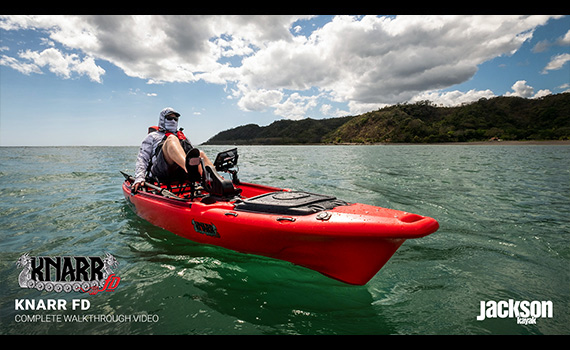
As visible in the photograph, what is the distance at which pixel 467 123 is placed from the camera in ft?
342

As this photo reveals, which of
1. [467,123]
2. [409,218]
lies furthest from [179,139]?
[467,123]

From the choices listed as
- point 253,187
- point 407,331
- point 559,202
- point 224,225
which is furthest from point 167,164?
point 559,202

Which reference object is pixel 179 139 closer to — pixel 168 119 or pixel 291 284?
pixel 168 119

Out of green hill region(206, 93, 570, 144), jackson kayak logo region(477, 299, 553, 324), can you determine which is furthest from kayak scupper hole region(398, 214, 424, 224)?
green hill region(206, 93, 570, 144)

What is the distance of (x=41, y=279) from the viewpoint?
13.1ft

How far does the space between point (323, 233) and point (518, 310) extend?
98.8 inches

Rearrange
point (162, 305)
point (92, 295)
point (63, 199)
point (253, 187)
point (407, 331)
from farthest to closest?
point (63, 199) < point (253, 187) < point (92, 295) < point (162, 305) < point (407, 331)

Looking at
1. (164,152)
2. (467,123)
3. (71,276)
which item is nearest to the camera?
(71,276)

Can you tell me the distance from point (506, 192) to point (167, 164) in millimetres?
11536

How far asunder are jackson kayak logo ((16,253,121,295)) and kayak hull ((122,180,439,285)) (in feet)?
5.11

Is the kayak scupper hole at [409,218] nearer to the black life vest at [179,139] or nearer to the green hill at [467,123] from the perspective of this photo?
the black life vest at [179,139]

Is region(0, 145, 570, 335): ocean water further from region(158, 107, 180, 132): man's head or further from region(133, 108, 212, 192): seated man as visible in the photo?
region(158, 107, 180, 132): man's head

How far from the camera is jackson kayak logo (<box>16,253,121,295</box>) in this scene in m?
3.75

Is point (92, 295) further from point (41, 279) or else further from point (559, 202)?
point (559, 202)
